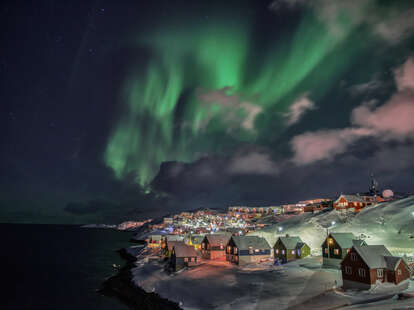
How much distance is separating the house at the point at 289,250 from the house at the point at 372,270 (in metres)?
26.5

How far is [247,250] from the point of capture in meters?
74.2

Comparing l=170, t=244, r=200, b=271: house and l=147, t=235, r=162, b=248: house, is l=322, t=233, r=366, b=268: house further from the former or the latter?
l=147, t=235, r=162, b=248: house

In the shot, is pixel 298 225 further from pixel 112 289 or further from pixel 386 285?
pixel 112 289

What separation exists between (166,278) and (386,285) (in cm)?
4652

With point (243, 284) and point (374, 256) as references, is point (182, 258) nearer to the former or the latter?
point (243, 284)

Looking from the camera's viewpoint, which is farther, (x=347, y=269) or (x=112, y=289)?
(x=112, y=289)

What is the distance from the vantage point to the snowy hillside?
65.1m

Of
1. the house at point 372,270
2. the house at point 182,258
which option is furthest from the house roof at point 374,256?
the house at point 182,258

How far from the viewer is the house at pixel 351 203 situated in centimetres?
10975

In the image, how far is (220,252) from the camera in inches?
3354

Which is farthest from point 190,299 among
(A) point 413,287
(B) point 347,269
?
(A) point 413,287

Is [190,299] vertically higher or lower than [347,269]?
lower

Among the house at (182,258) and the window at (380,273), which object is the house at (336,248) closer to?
the window at (380,273)

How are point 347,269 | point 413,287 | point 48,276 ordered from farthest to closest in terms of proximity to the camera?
point 48,276 < point 347,269 < point 413,287
